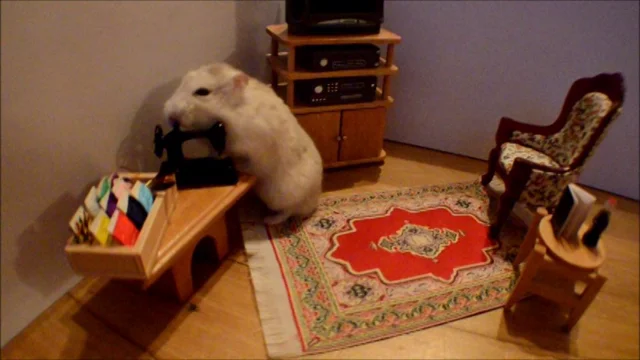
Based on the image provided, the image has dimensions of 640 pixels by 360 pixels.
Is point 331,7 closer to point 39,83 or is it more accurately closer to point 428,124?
point 428,124

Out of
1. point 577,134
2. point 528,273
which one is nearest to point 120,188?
point 528,273

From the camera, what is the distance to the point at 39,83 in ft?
3.77

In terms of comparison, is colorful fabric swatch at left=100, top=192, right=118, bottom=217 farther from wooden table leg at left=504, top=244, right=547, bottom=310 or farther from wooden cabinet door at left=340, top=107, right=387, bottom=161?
wooden table leg at left=504, top=244, right=547, bottom=310

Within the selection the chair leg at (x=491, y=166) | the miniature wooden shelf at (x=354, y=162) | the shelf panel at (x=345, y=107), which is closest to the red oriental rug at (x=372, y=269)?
the chair leg at (x=491, y=166)

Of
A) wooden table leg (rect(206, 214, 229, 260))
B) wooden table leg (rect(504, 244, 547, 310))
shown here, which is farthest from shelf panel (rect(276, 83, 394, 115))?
wooden table leg (rect(504, 244, 547, 310))

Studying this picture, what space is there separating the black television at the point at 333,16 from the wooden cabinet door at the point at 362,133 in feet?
1.31

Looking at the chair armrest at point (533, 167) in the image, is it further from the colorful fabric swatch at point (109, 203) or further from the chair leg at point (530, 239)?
the colorful fabric swatch at point (109, 203)

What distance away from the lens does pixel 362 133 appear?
6.77 feet

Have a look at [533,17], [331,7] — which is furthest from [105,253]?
[533,17]

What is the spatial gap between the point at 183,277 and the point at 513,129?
1588 millimetres

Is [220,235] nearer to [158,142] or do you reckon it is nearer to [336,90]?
[158,142]

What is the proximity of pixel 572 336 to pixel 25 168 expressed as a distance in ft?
6.07

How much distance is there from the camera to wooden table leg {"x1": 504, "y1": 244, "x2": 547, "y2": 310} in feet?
4.10

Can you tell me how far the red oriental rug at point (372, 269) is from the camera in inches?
52.0
